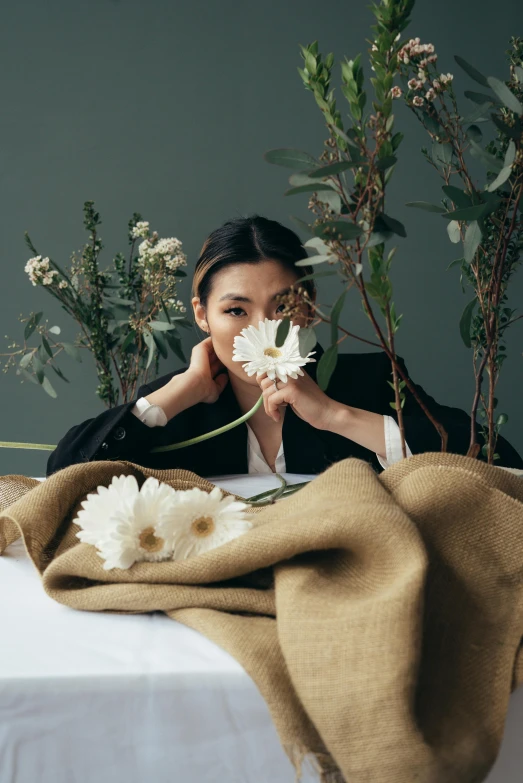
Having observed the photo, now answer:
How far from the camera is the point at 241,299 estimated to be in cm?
163

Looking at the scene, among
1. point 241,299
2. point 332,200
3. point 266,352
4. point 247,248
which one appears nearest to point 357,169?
point 332,200

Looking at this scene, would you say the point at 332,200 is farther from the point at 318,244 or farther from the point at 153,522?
the point at 153,522

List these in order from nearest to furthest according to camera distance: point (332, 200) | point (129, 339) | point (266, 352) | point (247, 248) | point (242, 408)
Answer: point (332, 200) < point (266, 352) < point (247, 248) < point (242, 408) < point (129, 339)

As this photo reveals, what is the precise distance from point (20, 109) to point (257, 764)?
2.37 metres

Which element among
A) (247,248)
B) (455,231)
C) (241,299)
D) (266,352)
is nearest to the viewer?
(455,231)

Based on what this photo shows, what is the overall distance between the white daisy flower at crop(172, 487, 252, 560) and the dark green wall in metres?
1.88

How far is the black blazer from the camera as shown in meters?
1.43

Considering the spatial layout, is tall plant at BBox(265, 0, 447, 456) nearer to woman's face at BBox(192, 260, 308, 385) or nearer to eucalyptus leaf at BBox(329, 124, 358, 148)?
eucalyptus leaf at BBox(329, 124, 358, 148)

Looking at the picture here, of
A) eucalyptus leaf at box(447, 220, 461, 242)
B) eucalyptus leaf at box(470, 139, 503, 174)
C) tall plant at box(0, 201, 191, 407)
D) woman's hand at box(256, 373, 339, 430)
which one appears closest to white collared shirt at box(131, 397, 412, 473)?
woman's hand at box(256, 373, 339, 430)

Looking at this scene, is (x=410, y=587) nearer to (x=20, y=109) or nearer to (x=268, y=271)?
(x=268, y=271)

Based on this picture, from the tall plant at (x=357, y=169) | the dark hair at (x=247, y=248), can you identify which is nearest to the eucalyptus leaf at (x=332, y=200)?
the tall plant at (x=357, y=169)

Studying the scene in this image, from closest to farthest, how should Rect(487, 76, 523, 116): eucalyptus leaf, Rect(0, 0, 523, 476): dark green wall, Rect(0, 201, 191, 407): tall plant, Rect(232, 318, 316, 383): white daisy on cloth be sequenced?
1. Rect(487, 76, 523, 116): eucalyptus leaf
2. Rect(232, 318, 316, 383): white daisy on cloth
3. Rect(0, 201, 191, 407): tall plant
4. Rect(0, 0, 523, 476): dark green wall

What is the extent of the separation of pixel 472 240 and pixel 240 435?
100 centimetres

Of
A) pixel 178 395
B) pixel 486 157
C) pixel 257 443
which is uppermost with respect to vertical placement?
pixel 486 157
